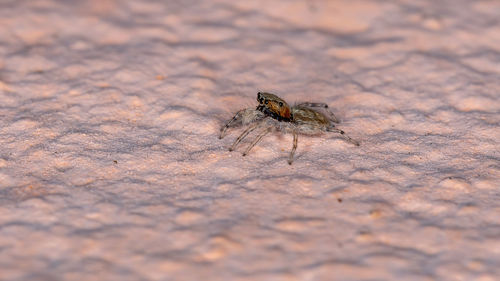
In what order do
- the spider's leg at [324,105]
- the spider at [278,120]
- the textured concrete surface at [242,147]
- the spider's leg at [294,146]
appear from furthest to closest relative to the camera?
the spider's leg at [324,105] → the spider at [278,120] → the spider's leg at [294,146] → the textured concrete surface at [242,147]

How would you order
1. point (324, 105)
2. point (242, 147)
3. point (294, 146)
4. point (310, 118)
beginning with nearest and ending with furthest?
point (294, 146)
point (242, 147)
point (310, 118)
point (324, 105)

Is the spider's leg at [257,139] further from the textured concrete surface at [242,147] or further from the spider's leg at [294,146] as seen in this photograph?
the spider's leg at [294,146]

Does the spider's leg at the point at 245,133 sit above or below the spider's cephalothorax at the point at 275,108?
below

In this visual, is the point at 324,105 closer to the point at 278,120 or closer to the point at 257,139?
the point at 278,120

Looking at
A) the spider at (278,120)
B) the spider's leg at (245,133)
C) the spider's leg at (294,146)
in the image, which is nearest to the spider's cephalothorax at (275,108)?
the spider at (278,120)

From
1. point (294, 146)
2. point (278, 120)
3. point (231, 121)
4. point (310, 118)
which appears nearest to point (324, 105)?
point (310, 118)

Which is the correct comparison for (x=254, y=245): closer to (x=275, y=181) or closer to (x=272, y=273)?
(x=272, y=273)

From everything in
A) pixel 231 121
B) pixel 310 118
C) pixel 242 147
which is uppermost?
pixel 310 118
